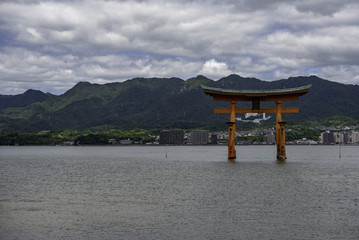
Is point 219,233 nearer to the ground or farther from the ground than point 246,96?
nearer to the ground

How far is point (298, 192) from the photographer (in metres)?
34.7

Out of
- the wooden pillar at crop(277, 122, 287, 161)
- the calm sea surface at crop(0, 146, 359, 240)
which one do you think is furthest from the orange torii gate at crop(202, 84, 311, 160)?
the calm sea surface at crop(0, 146, 359, 240)

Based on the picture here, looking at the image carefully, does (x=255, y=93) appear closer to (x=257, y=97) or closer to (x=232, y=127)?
(x=257, y=97)

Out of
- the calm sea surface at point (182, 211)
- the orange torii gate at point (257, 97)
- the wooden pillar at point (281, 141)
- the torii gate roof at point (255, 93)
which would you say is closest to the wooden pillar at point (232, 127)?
the orange torii gate at point (257, 97)

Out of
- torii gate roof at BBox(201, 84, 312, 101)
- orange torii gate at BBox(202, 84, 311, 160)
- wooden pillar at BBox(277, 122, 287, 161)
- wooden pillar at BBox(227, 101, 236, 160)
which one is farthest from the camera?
wooden pillar at BBox(277, 122, 287, 161)

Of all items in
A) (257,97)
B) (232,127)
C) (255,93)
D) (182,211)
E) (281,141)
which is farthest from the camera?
(281,141)

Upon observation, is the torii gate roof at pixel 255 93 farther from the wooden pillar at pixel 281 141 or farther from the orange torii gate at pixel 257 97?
the wooden pillar at pixel 281 141

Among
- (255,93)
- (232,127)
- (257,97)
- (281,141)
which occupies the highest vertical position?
(255,93)

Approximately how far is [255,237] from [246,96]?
48396mm

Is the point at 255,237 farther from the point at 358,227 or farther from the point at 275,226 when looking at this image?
the point at 358,227

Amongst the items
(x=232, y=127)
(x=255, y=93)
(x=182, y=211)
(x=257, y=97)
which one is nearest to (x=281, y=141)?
(x=257, y=97)

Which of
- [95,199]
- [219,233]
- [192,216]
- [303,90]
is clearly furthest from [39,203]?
[303,90]

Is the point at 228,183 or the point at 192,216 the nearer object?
the point at 192,216

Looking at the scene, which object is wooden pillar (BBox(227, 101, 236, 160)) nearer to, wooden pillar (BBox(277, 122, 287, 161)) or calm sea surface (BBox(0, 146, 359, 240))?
wooden pillar (BBox(277, 122, 287, 161))
